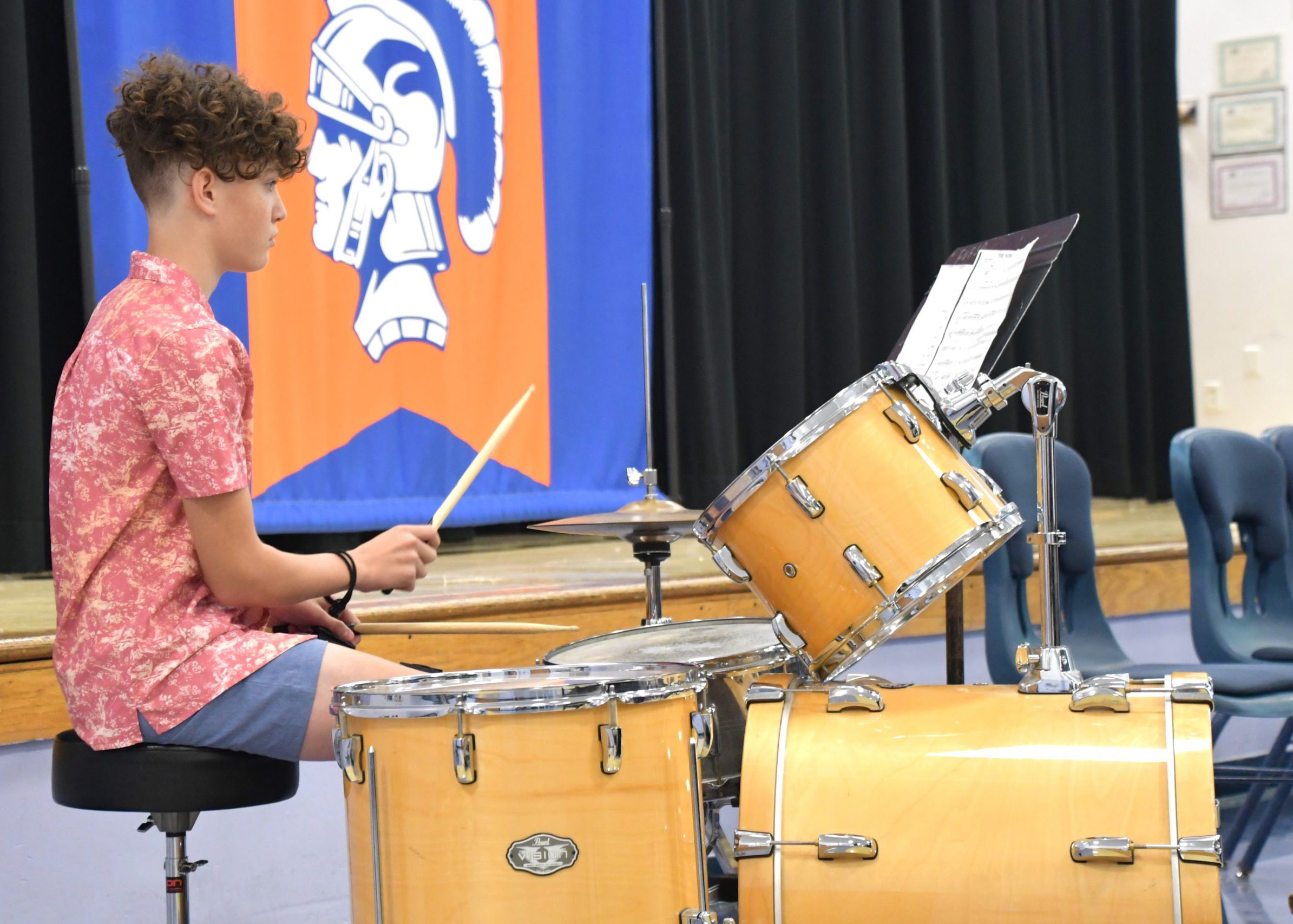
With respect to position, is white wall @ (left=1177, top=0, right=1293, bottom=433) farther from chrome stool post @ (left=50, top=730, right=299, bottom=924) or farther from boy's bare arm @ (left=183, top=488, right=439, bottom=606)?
chrome stool post @ (left=50, top=730, right=299, bottom=924)

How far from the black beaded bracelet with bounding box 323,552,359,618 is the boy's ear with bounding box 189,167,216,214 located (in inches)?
16.5

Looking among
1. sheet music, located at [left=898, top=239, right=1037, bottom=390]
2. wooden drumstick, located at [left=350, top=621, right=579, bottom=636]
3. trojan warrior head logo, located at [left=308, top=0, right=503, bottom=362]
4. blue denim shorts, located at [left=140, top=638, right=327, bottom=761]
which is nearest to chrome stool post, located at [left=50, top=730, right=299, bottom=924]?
blue denim shorts, located at [left=140, top=638, right=327, bottom=761]

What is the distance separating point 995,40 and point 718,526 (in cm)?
357

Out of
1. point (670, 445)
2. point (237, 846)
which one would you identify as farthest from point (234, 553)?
point (670, 445)

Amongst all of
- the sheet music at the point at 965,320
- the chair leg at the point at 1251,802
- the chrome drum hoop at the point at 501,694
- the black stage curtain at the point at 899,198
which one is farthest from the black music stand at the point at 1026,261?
the black stage curtain at the point at 899,198

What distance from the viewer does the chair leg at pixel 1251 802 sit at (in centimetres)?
276

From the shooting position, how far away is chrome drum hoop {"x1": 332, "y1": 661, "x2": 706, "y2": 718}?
1.31 meters

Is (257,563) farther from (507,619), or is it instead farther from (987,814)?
(507,619)

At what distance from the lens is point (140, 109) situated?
148cm

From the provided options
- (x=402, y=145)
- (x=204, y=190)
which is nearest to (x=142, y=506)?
(x=204, y=190)

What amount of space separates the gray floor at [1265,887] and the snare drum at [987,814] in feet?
3.10

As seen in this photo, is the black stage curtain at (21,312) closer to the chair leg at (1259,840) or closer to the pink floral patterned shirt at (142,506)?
the pink floral patterned shirt at (142,506)

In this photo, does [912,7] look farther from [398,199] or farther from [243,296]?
[243,296]

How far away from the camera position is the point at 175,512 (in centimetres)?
→ 146
